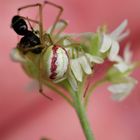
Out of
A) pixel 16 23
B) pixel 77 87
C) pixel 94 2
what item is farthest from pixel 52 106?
pixel 77 87

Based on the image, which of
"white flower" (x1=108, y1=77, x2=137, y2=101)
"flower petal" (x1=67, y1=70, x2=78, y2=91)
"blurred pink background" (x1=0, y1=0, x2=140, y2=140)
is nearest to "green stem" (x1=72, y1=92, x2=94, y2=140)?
"flower petal" (x1=67, y1=70, x2=78, y2=91)

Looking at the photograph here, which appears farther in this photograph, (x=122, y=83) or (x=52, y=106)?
(x=52, y=106)

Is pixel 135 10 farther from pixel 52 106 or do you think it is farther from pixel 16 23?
pixel 16 23

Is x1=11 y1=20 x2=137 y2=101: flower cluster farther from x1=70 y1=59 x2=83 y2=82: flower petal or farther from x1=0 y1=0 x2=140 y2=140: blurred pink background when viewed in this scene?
x1=0 y1=0 x2=140 y2=140: blurred pink background

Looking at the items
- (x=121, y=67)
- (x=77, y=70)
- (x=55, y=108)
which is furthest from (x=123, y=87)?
(x=55, y=108)

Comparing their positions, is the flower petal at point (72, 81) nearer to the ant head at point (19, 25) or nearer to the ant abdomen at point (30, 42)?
the ant abdomen at point (30, 42)

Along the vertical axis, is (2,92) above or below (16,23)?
below

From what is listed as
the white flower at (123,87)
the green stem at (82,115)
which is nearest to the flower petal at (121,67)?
the white flower at (123,87)
